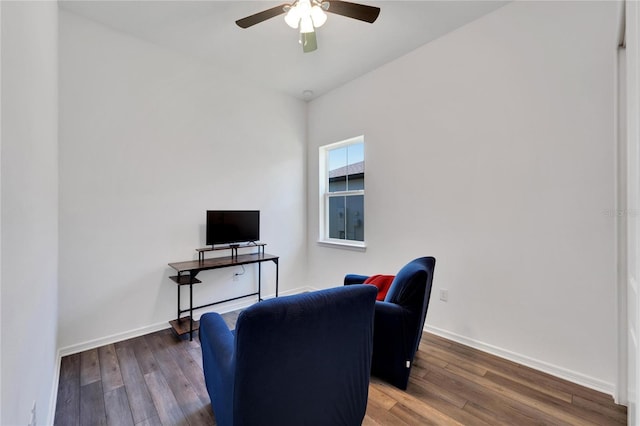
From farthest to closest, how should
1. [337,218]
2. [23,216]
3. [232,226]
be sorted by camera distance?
[337,218], [232,226], [23,216]

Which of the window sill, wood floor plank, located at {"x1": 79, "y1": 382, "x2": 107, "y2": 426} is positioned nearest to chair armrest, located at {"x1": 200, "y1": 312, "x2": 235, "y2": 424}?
wood floor plank, located at {"x1": 79, "y1": 382, "x2": 107, "y2": 426}

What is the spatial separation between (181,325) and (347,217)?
7.79ft

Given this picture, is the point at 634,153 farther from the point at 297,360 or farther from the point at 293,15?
the point at 293,15

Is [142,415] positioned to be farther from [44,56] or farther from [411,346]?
[44,56]

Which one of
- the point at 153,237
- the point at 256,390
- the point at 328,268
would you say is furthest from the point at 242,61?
the point at 256,390

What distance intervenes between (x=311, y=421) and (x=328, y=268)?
275 centimetres

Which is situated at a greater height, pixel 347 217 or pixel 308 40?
pixel 308 40

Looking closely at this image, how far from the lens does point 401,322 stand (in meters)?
1.88

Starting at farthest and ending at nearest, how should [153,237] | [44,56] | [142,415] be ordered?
[153,237]
[142,415]
[44,56]

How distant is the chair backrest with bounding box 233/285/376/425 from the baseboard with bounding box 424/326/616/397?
1.67 meters

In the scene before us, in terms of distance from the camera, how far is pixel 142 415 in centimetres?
168

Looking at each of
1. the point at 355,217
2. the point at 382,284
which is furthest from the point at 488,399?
the point at 355,217

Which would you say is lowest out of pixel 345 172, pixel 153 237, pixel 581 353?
pixel 581 353

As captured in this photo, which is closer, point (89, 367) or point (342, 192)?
point (89, 367)
